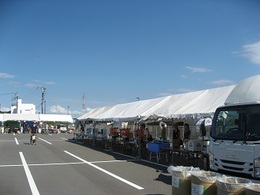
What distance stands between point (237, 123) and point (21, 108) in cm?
9984

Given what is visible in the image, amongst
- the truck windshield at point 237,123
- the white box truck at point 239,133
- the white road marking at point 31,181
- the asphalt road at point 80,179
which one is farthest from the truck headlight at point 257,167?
the white road marking at point 31,181

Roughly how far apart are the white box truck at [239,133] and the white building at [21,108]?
3847 inches

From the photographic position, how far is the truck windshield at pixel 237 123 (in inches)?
304

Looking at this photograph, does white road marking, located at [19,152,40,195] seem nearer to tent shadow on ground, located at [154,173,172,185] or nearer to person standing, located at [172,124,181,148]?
tent shadow on ground, located at [154,173,172,185]

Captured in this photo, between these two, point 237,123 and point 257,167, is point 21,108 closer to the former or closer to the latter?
point 237,123

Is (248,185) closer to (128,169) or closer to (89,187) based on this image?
(89,187)

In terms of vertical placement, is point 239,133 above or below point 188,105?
below

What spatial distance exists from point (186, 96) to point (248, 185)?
12.3 meters

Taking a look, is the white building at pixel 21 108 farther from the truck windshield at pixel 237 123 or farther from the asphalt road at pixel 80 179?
the truck windshield at pixel 237 123

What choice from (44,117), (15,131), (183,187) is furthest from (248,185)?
(44,117)

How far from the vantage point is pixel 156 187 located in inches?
359

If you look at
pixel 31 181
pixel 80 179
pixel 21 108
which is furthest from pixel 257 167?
pixel 21 108

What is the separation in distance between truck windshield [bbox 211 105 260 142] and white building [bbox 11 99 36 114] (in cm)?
9757

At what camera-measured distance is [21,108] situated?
333ft
